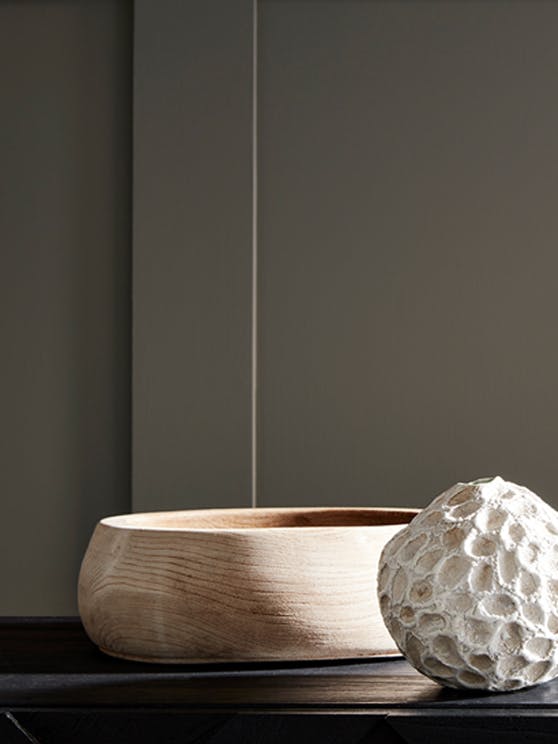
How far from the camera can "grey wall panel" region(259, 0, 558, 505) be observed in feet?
8.64

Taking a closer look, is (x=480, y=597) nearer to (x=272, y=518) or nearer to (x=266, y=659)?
(x=266, y=659)

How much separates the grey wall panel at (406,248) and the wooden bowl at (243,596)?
71.6 inches

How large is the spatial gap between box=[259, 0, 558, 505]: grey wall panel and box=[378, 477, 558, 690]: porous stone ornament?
6.38 ft

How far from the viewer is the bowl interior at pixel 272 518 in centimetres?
100

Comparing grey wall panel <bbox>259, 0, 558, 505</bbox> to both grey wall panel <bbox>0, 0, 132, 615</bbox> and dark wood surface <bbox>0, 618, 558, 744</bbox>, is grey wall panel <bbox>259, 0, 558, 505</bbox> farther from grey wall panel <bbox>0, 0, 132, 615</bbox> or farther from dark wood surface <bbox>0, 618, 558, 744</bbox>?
dark wood surface <bbox>0, 618, 558, 744</bbox>

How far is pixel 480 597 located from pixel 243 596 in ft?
0.65

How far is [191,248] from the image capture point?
2.68 meters

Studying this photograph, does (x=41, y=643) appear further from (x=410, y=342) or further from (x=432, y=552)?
(x=410, y=342)

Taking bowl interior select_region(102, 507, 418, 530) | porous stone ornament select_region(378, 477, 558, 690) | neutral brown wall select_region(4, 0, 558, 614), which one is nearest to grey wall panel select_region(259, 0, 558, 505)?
neutral brown wall select_region(4, 0, 558, 614)

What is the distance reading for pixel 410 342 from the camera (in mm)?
2660

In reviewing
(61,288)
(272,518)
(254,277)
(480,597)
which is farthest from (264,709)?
(61,288)

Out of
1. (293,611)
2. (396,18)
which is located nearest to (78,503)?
(396,18)

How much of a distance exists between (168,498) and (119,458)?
21cm

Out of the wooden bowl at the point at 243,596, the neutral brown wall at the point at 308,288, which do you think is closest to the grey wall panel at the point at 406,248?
the neutral brown wall at the point at 308,288
